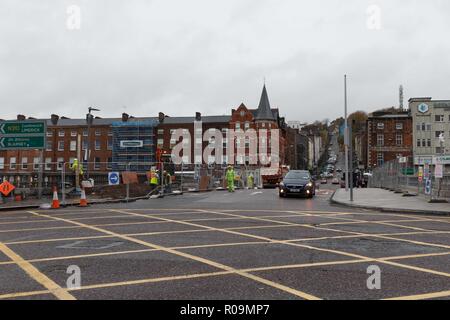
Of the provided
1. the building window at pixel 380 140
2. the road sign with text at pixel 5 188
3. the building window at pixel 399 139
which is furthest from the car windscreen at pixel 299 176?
the building window at pixel 399 139

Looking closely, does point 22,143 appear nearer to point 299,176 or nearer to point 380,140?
Answer: point 299,176

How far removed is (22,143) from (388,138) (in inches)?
3078

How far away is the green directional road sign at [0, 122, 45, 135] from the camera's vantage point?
61.0ft

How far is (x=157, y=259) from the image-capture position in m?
6.58

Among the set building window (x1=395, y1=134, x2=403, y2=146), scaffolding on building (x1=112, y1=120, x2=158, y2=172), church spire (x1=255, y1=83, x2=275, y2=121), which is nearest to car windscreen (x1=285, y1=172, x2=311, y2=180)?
building window (x1=395, y1=134, x2=403, y2=146)

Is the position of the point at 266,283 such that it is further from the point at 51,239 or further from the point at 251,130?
the point at 251,130

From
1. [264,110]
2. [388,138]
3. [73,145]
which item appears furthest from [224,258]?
[73,145]

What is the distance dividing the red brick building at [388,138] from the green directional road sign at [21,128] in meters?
74.8

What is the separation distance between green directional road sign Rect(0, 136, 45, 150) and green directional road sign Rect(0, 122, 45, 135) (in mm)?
Result: 279

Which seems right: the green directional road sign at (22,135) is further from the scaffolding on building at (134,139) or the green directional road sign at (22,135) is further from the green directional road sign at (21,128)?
the scaffolding on building at (134,139)

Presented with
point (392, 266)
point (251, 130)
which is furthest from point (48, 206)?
point (251, 130)

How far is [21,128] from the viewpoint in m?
18.7

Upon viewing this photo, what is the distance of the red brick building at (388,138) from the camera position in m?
83.5

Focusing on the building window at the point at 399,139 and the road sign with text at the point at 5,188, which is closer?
the road sign with text at the point at 5,188
